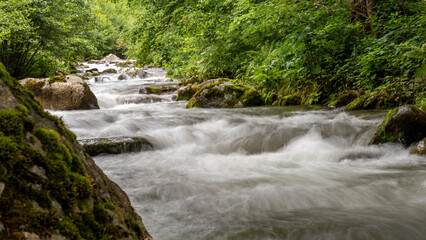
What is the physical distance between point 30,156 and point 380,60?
762 cm

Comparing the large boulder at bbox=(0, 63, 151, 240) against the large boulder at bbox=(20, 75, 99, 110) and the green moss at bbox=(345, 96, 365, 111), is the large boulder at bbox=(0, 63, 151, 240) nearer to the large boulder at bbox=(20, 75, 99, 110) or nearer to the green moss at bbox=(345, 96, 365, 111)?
the green moss at bbox=(345, 96, 365, 111)

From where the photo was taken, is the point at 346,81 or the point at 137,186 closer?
the point at 137,186

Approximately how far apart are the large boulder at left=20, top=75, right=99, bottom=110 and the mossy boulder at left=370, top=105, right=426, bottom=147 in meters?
9.13

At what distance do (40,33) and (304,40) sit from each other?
13749mm

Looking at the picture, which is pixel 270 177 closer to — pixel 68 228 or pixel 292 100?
pixel 68 228

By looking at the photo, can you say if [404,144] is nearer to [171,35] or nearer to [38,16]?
[171,35]

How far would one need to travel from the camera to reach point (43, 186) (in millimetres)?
1266

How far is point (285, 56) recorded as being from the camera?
21.8 feet

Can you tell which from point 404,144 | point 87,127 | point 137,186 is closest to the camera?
point 137,186

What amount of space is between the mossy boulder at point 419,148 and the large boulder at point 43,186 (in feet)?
14.9

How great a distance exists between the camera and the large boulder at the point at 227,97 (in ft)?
33.3

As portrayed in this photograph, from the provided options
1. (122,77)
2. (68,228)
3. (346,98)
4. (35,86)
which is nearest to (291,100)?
(346,98)

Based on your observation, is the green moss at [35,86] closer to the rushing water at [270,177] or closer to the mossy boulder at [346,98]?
the rushing water at [270,177]

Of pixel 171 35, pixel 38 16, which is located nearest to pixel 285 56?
pixel 171 35
